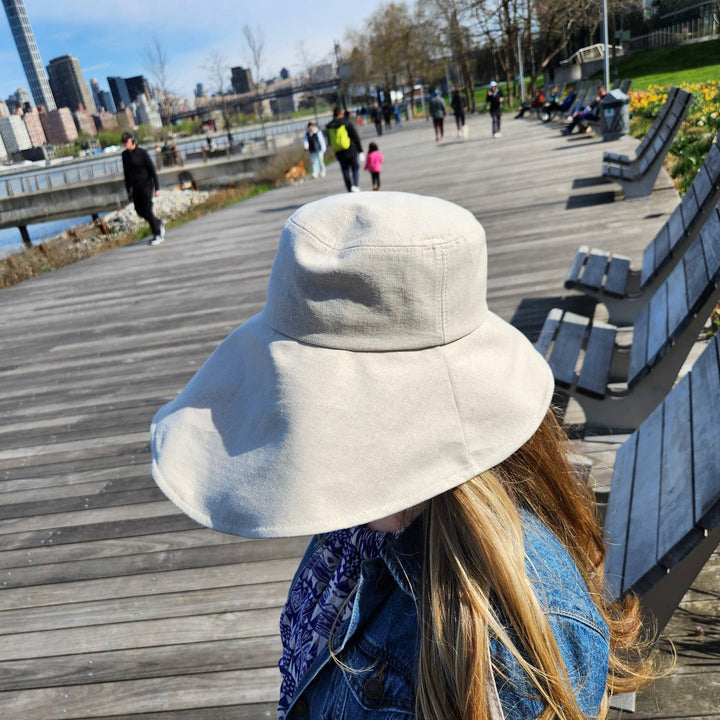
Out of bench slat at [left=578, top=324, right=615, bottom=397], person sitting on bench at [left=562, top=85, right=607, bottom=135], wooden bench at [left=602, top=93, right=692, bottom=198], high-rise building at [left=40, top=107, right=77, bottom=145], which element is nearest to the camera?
bench slat at [left=578, top=324, right=615, bottom=397]

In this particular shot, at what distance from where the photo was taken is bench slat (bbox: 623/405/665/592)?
1.84 metres

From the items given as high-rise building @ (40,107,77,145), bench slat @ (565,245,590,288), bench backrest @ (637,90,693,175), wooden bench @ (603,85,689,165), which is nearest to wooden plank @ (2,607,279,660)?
bench slat @ (565,245,590,288)

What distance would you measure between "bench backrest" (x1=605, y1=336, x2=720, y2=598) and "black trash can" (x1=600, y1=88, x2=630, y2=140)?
42.1 feet

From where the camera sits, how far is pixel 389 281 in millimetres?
949

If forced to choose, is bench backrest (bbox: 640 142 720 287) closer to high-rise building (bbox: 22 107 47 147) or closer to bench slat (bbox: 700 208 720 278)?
bench slat (bbox: 700 208 720 278)

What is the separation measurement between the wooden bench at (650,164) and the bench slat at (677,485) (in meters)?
5.89

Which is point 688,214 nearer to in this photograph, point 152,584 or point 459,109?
point 152,584

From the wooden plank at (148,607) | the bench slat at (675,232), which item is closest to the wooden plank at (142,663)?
the wooden plank at (148,607)

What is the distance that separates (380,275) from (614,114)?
48.5 ft

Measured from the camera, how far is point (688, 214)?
14.4ft

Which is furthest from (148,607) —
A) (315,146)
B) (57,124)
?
(57,124)

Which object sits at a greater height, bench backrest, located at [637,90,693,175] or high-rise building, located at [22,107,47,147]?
high-rise building, located at [22,107,47,147]

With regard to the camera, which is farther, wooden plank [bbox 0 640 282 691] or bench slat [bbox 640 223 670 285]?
bench slat [bbox 640 223 670 285]

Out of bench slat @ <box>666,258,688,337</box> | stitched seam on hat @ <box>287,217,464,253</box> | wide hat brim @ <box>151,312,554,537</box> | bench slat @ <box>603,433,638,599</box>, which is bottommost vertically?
bench slat @ <box>603,433,638,599</box>
